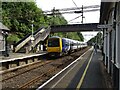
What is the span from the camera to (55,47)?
Answer: 30297 millimetres

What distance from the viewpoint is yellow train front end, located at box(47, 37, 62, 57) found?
30219 mm

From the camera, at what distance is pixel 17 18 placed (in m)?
57.5

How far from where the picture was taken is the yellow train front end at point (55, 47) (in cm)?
3022

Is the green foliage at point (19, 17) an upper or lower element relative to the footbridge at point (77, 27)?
upper

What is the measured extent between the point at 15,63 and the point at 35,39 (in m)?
20.3

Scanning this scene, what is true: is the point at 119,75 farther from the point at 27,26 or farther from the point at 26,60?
the point at 27,26

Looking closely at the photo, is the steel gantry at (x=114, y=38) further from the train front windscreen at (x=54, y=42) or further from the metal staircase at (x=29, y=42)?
the metal staircase at (x=29, y=42)

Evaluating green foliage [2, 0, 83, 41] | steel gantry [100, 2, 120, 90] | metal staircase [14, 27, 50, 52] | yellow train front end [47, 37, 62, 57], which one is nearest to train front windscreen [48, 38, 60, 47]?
yellow train front end [47, 37, 62, 57]

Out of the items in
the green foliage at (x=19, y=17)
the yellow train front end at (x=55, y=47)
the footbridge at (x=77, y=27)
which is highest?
the green foliage at (x=19, y=17)

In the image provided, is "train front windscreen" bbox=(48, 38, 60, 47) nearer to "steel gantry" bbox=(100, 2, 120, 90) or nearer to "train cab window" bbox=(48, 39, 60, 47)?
"train cab window" bbox=(48, 39, 60, 47)

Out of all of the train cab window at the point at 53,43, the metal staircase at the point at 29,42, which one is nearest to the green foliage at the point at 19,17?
the metal staircase at the point at 29,42

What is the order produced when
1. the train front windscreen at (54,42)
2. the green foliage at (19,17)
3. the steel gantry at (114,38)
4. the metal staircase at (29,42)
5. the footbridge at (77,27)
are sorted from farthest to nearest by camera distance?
the green foliage at (19,17), the footbridge at (77,27), the metal staircase at (29,42), the train front windscreen at (54,42), the steel gantry at (114,38)

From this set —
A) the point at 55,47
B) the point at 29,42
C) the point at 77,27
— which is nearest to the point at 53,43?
the point at 55,47

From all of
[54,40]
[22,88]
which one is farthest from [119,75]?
[54,40]
